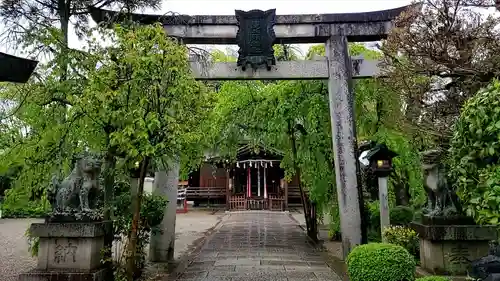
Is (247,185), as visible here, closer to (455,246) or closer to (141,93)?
(455,246)

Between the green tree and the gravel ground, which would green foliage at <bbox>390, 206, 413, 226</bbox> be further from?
the green tree

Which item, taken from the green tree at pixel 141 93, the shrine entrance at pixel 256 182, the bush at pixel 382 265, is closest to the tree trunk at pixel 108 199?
the green tree at pixel 141 93

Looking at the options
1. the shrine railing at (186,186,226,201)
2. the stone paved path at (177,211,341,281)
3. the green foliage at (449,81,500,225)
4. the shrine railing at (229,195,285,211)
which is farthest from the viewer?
the shrine railing at (186,186,226,201)

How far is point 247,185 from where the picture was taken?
29.9m

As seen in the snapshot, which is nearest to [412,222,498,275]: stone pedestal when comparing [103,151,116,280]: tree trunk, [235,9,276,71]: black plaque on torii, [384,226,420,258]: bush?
[384,226,420,258]: bush

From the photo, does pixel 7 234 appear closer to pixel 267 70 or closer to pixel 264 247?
pixel 264 247

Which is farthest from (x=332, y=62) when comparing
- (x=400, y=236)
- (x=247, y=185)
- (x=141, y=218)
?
(x=247, y=185)

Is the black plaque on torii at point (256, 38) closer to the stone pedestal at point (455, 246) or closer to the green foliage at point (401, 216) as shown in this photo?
the green foliage at point (401, 216)

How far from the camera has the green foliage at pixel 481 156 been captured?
128 inches

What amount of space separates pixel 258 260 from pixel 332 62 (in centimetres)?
498

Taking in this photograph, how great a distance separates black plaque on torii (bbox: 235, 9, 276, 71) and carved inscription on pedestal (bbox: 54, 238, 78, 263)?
5288 mm

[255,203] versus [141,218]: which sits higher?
[141,218]

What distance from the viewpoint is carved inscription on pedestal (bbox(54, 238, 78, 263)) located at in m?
6.24

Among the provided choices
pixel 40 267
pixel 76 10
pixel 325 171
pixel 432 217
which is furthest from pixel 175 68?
pixel 325 171
